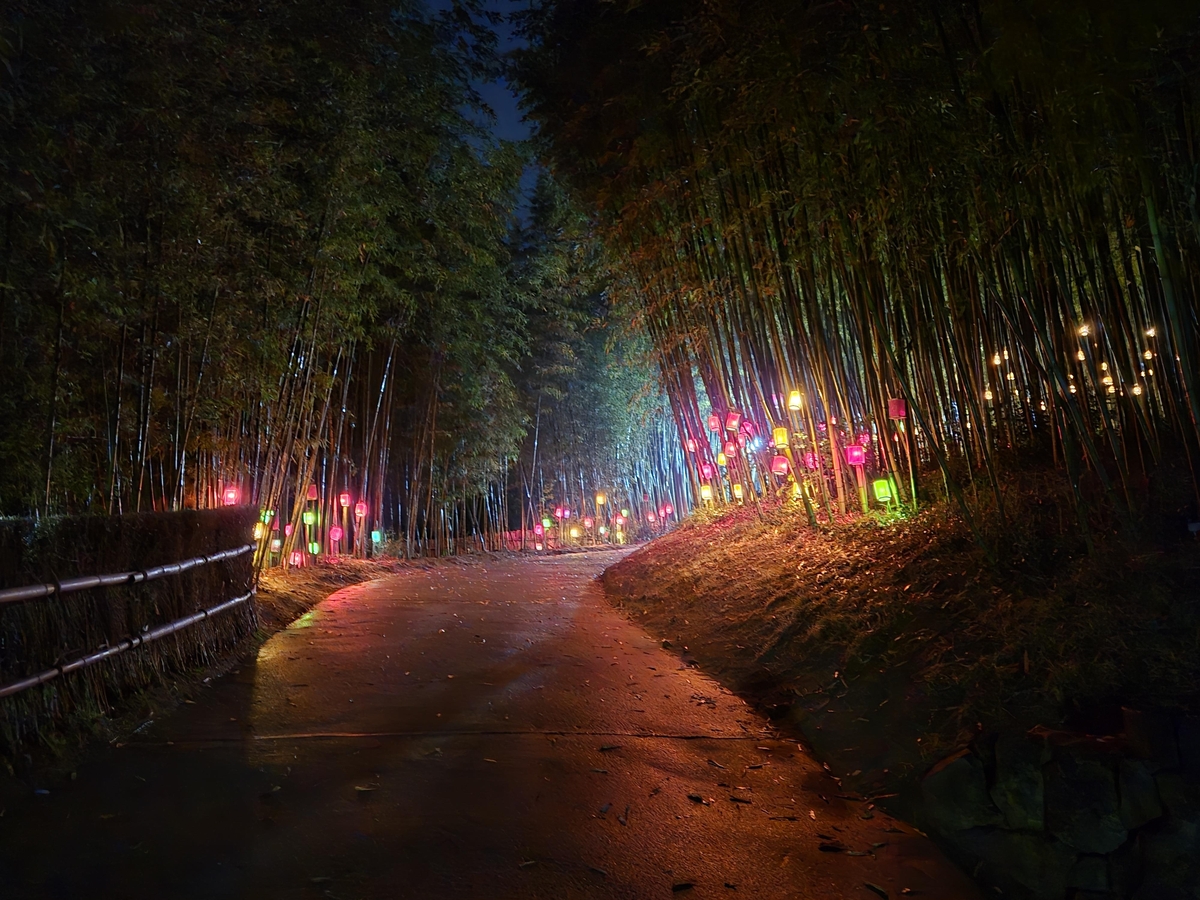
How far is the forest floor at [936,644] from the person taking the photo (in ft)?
8.63

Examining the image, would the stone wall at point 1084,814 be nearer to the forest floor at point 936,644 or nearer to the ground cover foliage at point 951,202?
the forest floor at point 936,644

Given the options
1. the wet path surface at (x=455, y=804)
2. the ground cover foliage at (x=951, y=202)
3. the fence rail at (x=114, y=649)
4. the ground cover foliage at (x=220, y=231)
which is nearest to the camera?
the wet path surface at (x=455, y=804)

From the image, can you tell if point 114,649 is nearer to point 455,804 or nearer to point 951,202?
point 455,804

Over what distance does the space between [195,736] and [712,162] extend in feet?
15.4

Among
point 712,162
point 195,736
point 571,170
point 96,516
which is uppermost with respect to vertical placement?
point 571,170

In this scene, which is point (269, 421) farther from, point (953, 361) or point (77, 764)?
point (953, 361)

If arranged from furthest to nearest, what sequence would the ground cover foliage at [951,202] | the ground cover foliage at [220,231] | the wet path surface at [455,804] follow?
the ground cover foliage at [220,231]
the ground cover foliage at [951,202]
the wet path surface at [455,804]

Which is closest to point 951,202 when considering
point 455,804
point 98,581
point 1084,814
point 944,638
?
point 944,638

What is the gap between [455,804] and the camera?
2482 millimetres

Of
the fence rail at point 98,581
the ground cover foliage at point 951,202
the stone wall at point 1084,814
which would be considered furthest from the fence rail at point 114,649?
the ground cover foliage at point 951,202

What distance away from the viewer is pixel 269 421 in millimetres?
6547

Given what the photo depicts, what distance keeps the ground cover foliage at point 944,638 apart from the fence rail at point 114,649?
2915 millimetres

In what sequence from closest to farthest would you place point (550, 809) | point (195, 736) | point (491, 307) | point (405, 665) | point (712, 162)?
point (550, 809), point (195, 736), point (405, 665), point (712, 162), point (491, 307)

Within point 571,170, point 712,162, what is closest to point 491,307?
point 571,170
